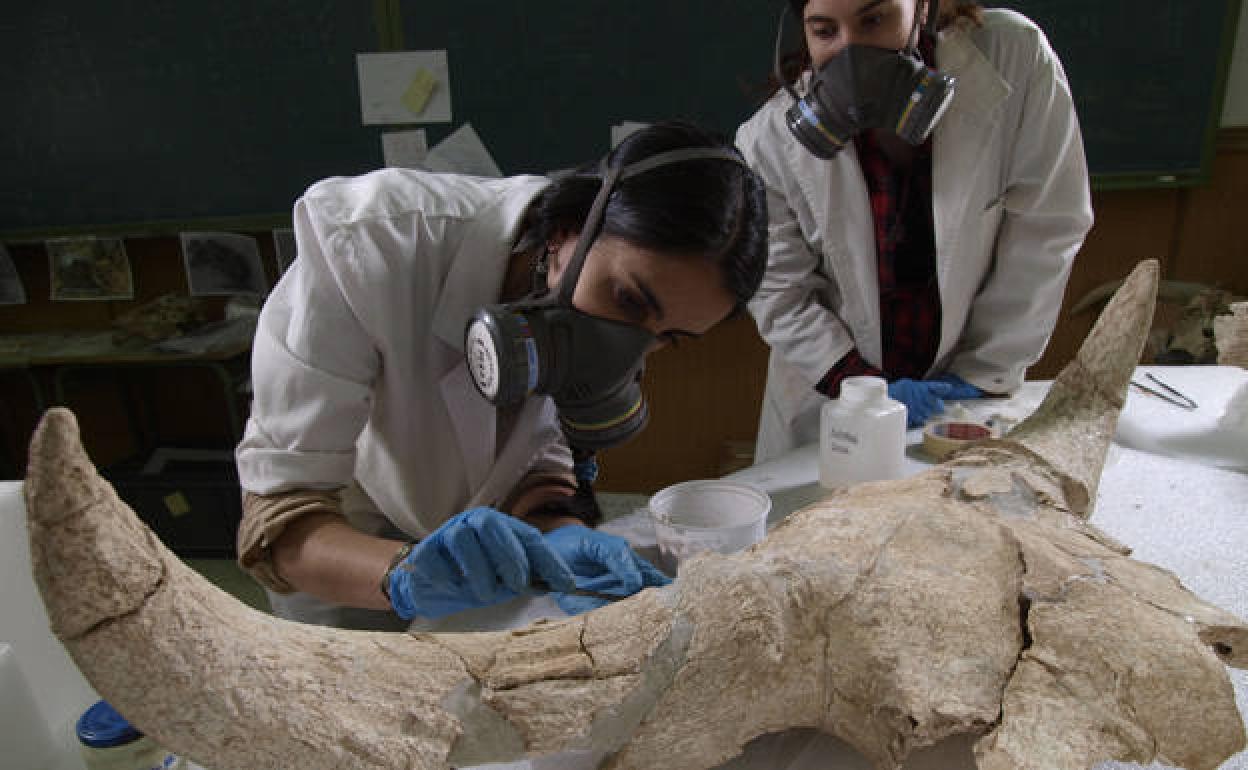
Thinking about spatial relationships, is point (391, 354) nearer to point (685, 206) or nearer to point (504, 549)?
point (504, 549)

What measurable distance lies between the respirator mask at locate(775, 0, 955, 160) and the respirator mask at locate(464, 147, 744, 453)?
676 millimetres

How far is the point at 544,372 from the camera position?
3.78ft

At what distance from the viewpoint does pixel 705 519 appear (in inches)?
47.6

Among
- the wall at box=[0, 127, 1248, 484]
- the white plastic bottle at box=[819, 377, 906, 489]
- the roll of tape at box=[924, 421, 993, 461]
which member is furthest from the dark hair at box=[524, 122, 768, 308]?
the wall at box=[0, 127, 1248, 484]

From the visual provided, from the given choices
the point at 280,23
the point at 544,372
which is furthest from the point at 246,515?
the point at 280,23

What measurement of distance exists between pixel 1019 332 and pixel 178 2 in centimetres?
336

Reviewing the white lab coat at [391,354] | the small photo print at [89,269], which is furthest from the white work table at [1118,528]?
the small photo print at [89,269]

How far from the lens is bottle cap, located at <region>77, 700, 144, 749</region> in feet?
2.28

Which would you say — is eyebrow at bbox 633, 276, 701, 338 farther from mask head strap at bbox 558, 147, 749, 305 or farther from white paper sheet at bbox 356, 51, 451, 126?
white paper sheet at bbox 356, 51, 451, 126

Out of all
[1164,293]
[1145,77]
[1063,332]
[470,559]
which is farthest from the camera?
[1063,332]

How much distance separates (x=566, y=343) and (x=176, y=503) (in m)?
2.63

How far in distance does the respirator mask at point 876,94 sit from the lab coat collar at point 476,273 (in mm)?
785

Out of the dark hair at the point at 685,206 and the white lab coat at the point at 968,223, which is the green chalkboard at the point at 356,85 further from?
the dark hair at the point at 685,206

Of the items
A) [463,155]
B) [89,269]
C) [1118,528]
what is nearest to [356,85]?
[463,155]
